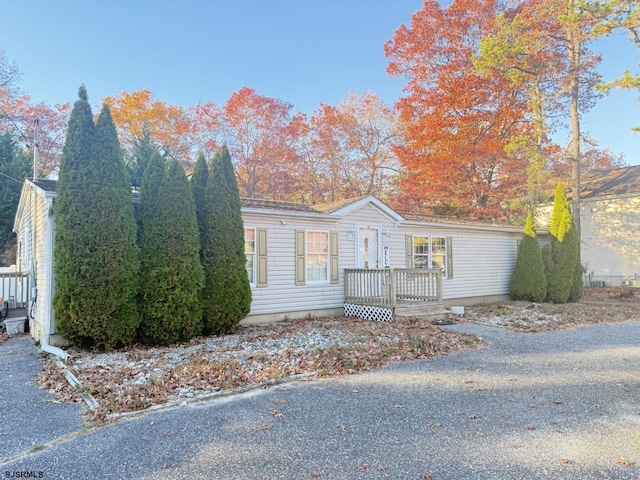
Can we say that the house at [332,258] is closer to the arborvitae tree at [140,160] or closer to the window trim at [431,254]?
the window trim at [431,254]

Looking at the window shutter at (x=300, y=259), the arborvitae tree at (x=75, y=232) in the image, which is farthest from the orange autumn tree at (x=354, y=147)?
the arborvitae tree at (x=75, y=232)

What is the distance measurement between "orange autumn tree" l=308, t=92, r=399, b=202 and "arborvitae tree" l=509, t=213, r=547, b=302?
9.97 metres

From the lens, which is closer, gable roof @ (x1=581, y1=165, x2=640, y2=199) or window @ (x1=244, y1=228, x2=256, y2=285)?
window @ (x1=244, y1=228, x2=256, y2=285)

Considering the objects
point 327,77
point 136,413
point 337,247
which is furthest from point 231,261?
point 327,77

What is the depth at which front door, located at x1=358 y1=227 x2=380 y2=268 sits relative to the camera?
11.4 m

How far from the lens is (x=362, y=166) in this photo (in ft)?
76.5

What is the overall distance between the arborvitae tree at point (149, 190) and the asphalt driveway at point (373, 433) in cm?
321

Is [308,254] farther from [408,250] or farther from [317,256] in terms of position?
[408,250]

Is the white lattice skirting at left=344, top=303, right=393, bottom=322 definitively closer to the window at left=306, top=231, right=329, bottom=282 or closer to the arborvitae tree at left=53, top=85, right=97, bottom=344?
the window at left=306, top=231, right=329, bottom=282

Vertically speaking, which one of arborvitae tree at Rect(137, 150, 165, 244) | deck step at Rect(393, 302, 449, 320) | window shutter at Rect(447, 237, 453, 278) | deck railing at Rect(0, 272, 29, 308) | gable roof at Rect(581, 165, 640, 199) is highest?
gable roof at Rect(581, 165, 640, 199)

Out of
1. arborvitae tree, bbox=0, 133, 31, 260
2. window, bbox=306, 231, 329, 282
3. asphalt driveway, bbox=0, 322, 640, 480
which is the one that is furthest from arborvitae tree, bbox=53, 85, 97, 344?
arborvitae tree, bbox=0, 133, 31, 260

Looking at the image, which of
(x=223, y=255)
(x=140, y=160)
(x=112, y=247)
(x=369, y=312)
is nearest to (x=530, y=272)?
(x=369, y=312)

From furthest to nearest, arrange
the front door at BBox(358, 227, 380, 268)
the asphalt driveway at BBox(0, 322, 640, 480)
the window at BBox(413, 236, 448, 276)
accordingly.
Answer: the window at BBox(413, 236, 448, 276), the front door at BBox(358, 227, 380, 268), the asphalt driveway at BBox(0, 322, 640, 480)

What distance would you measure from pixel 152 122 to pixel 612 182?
25.0 m
